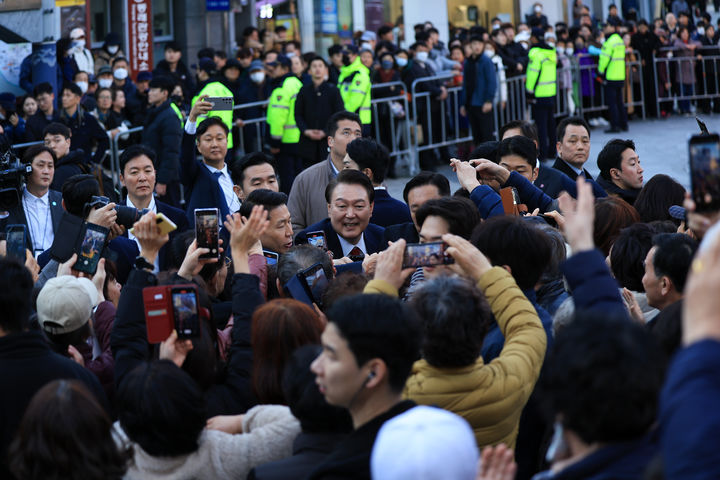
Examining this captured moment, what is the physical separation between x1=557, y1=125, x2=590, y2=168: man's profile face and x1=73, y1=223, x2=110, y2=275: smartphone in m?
4.57

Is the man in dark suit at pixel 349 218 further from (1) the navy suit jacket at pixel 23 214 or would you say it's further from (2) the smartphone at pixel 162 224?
(1) the navy suit jacket at pixel 23 214

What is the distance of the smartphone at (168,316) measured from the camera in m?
3.85

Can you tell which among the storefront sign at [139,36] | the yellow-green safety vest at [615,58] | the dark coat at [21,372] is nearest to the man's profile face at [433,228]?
the dark coat at [21,372]

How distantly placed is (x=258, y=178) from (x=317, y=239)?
1540 mm

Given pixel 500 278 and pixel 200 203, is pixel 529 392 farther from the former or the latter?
pixel 200 203

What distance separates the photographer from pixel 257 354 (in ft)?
12.1

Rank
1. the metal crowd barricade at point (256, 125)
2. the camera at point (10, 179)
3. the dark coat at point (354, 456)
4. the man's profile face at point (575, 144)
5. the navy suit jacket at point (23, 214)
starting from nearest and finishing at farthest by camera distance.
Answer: the dark coat at point (354, 456) < the camera at point (10, 179) < the navy suit jacket at point (23, 214) < the man's profile face at point (575, 144) < the metal crowd barricade at point (256, 125)

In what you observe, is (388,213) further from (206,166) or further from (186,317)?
(186,317)

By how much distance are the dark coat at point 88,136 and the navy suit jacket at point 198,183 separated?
4.06 metres

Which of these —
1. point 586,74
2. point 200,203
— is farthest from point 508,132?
point 586,74

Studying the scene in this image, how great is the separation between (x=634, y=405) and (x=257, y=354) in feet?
5.51

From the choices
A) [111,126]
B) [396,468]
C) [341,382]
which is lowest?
[396,468]

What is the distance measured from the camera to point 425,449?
2506mm

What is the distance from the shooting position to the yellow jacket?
11.1 feet
